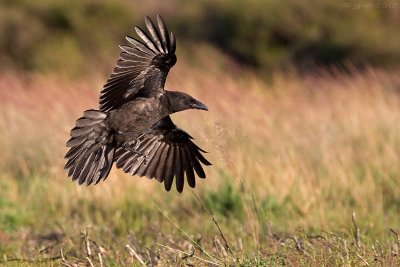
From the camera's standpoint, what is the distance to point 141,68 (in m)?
5.63

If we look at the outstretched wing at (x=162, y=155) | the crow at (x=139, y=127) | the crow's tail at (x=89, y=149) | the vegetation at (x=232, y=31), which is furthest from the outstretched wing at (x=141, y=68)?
the vegetation at (x=232, y=31)

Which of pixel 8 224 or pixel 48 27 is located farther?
pixel 48 27

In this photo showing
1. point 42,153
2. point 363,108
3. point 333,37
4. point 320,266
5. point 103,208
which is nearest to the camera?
point 320,266

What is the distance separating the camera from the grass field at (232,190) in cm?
516

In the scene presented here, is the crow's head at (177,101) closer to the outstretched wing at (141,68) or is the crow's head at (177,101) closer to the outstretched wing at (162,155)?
the outstretched wing at (141,68)

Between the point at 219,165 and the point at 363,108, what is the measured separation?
119 inches

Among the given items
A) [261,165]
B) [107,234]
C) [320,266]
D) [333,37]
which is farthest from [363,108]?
[333,37]

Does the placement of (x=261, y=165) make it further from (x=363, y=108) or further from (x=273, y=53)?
(x=273, y=53)

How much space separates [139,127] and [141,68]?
377 millimetres

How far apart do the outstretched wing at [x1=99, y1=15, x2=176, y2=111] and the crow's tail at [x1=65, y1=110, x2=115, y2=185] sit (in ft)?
0.38

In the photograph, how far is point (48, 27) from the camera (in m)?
24.7

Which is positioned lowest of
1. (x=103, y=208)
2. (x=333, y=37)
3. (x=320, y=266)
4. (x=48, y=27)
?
(x=320, y=266)

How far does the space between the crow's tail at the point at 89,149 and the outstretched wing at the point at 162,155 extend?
0.59 feet

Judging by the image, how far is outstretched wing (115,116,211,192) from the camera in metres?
6.05
